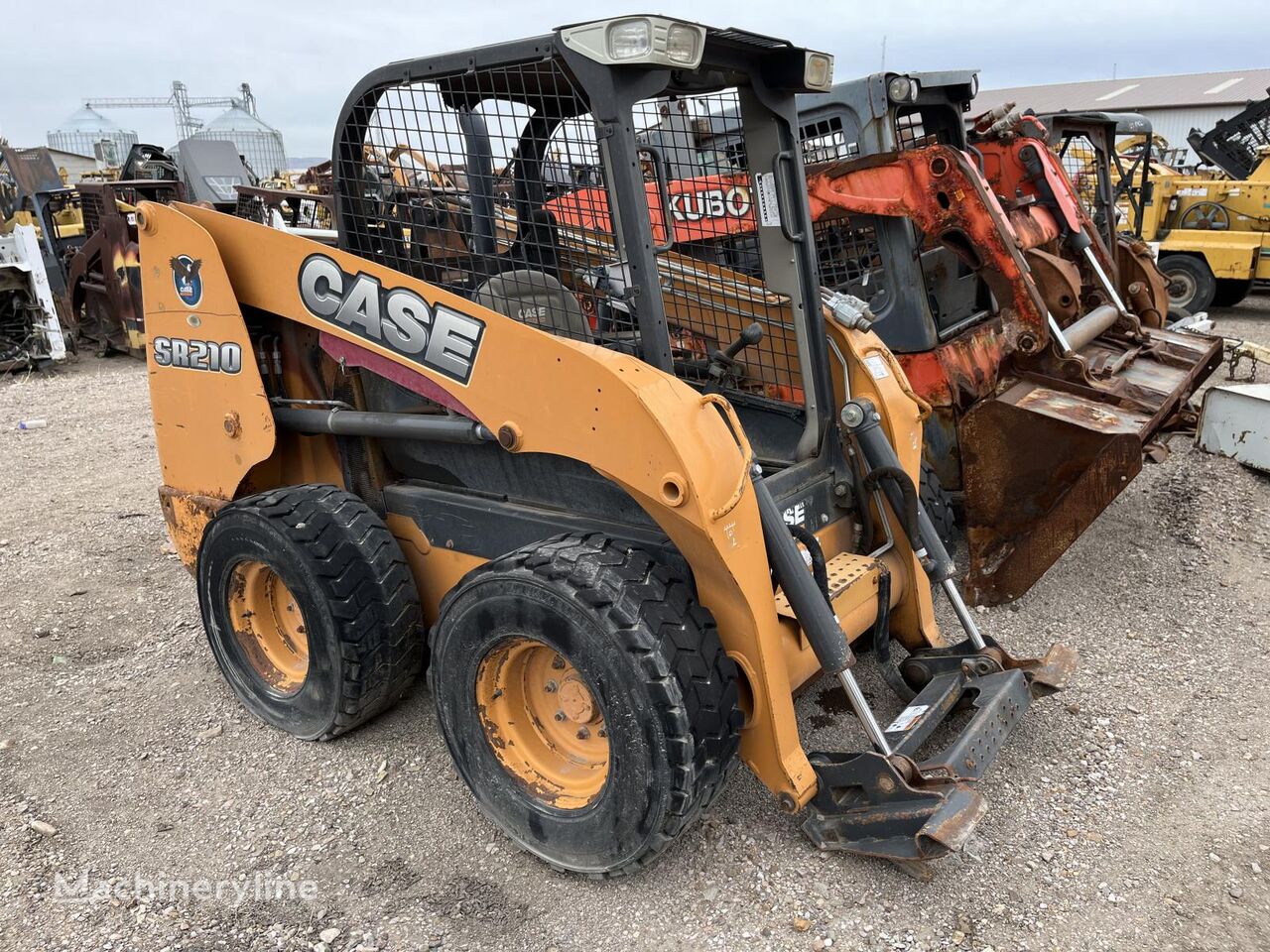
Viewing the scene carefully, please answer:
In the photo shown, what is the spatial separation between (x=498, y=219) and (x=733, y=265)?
1.24m

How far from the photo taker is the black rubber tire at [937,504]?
4.00 m

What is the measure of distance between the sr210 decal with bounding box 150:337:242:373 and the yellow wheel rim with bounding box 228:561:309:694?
30.1 inches

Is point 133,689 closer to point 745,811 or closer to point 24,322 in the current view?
point 745,811

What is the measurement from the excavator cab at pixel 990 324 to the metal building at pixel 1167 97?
29674mm

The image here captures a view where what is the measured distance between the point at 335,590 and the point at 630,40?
1869 millimetres

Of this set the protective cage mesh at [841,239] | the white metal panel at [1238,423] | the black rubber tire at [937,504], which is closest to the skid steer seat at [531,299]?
the black rubber tire at [937,504]

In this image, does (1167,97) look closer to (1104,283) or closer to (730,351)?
(1104,283)

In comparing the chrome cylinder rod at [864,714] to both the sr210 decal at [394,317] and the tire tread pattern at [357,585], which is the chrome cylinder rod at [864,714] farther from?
the tire tread pattern at [357,585]

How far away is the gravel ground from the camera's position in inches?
98.8

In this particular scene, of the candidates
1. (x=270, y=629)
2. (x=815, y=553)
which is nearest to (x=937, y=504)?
(x=815, y=553)

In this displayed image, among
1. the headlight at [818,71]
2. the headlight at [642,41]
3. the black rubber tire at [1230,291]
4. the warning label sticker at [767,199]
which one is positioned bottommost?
the black rubber tire at [1230,291]

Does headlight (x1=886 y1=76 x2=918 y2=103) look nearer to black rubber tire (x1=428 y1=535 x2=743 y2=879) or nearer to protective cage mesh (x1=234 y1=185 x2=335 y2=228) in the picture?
black rubber tire (x1=428 y1=535 x2=743 y2=879)

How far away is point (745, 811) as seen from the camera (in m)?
2.90

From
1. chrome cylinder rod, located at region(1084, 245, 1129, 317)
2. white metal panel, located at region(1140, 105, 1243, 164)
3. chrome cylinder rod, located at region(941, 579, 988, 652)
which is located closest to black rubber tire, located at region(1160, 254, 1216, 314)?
chrome cylinder rod, located at region(1084, 245, 1129, 317)
